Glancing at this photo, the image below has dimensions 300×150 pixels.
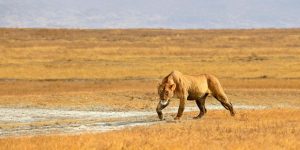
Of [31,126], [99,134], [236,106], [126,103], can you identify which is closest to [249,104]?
[236,106]

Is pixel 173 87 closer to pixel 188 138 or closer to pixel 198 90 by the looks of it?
pixel 198 90

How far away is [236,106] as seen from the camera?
37.1 m

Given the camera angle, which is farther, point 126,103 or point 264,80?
point 264,80

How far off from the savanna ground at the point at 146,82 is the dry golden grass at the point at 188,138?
0.08ft

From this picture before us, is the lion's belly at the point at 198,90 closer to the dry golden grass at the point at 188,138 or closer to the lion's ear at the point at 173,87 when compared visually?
the lion's ear at the point at 173,87

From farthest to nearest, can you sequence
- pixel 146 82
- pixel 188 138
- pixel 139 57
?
pixel 139 57, pixel 146 82, pixel 188 138

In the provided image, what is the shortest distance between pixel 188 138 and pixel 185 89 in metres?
6.56

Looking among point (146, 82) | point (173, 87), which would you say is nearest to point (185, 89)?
point (173, 87)

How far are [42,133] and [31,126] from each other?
2.51 metres

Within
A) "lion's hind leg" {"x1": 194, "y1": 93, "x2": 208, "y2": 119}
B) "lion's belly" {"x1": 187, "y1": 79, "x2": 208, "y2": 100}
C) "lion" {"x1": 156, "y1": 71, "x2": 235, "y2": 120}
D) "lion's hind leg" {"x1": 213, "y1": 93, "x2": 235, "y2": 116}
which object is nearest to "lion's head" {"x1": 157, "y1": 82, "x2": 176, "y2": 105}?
"lion" {"x1": 156, "y1": 71, "x2": 235, "y2": 120}

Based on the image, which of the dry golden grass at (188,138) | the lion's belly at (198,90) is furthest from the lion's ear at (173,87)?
the dry golden grass at (188,138)

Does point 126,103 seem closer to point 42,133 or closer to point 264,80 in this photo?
point 42,133

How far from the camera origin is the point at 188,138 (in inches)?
819

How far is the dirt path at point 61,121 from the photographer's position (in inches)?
972
